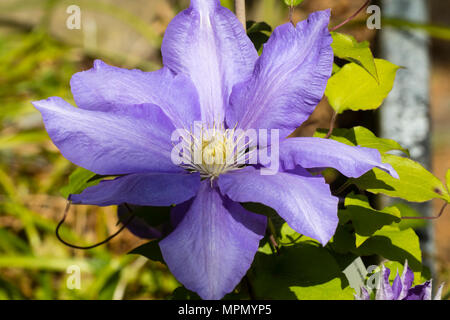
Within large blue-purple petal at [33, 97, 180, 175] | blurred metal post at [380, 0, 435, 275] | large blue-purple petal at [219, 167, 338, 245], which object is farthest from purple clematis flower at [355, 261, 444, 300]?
blurred metal post at [380, 0, 435, 275]

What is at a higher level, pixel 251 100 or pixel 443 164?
pixel 251 100

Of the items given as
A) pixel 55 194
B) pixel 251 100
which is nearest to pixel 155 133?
pixel 251 100

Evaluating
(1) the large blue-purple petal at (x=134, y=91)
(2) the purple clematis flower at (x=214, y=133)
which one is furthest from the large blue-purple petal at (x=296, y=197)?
(1) the large blue-purple petal at (x=134, y=91)

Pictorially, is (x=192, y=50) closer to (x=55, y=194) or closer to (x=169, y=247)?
(x=169, y=247)

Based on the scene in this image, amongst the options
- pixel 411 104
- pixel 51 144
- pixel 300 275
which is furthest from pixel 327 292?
pixel 51 144

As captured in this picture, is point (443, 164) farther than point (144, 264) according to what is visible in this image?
Yes

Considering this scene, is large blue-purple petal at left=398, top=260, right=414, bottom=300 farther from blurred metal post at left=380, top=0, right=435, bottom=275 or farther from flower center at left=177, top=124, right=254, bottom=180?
blurred metal post at left=380, top=0, right=435, bottom=275

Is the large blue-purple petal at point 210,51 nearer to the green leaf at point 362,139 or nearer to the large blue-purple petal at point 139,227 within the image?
the green leaf at point 362,139
